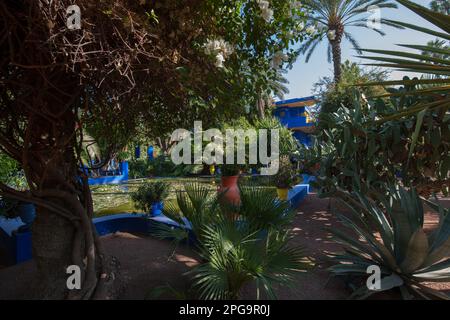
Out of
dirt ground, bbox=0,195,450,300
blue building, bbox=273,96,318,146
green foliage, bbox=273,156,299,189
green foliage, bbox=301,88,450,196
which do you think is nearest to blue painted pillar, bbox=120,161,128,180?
green foliage, bbox=273,156,299,189

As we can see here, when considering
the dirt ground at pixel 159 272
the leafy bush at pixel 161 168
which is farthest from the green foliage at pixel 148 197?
the leafy bush at pixel 161 168

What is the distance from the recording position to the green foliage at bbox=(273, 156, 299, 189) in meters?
8.48

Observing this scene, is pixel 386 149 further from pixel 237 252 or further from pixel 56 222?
pixel 56 222

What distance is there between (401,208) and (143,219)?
14.8 ft

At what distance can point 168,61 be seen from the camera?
233cm

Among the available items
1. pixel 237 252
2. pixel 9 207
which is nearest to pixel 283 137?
pixel 237 252

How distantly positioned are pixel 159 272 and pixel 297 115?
2432 cm

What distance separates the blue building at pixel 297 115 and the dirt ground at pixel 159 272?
19.8m

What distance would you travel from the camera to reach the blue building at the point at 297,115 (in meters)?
24.2

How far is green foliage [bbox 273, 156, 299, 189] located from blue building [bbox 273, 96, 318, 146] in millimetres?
15332

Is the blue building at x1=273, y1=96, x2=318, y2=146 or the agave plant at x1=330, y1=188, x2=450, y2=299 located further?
the blue building at x1=273, y1=96, x2=318, y2=146

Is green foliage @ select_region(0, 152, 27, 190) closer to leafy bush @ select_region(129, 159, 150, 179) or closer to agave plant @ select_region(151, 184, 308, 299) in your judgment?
agave plant @ select_region(151, 184, 308, 299)

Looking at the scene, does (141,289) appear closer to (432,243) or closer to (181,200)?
(181,200)

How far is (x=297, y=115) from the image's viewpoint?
85.0 feet
